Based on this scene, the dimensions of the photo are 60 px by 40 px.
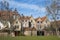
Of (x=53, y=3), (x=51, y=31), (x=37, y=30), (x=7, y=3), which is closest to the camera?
(x=53, y=3)

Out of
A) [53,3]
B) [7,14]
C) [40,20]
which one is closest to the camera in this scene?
[53,3]

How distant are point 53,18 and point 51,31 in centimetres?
1282

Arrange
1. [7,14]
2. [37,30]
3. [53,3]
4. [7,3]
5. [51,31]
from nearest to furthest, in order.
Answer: [53,3] < [7,3] < [7,14] < [51,31] < [37,30]

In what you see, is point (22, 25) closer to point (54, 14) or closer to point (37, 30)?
point (37, 30)

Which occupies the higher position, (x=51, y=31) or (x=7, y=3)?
(x=7, y=3)

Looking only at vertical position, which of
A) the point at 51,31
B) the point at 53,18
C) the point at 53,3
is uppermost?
the point at 53,3

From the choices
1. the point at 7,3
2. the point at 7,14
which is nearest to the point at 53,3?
the point at 7,3

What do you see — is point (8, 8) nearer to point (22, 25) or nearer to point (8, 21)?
point (8, 21)

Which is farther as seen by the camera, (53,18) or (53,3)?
(53,18)

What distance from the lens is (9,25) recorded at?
56469mm

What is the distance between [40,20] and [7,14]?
73.4 ft

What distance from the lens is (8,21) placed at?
55.2 m

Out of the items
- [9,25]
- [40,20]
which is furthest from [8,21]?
[40,20]

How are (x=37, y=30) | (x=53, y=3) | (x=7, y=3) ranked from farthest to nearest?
1. (x=37, y=30)
2. (x=7, y=3)
3. (x=53, y=3)
